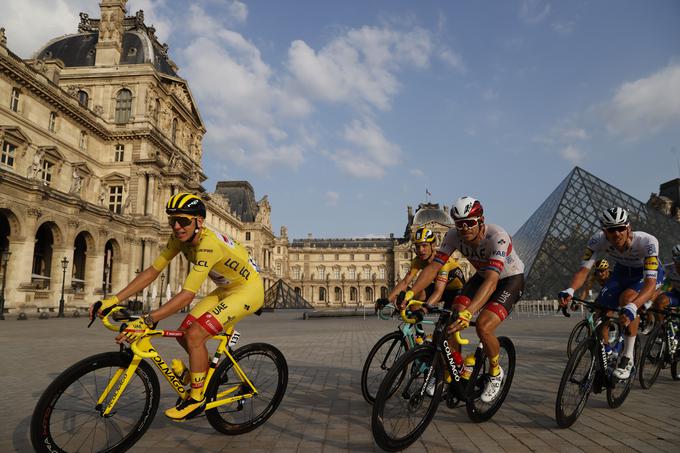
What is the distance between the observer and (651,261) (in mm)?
4840

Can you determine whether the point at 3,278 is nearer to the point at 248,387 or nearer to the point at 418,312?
the point at 248,387

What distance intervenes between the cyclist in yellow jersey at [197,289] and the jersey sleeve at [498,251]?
2163 mm

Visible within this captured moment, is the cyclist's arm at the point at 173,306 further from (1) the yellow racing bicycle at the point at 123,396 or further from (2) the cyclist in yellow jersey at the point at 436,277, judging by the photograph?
(2) the cyclist in yellow jersey at the point at 436,277

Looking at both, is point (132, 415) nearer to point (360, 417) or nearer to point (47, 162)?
point (360, 417)

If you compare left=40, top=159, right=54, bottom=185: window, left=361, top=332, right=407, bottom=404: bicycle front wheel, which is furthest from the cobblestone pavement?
left=40, top=159, right=54, bottom=185: window

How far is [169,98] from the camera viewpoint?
4359 centimetres

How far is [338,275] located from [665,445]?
108 metres

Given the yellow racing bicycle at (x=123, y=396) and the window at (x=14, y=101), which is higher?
the window at (x=14, y=101)

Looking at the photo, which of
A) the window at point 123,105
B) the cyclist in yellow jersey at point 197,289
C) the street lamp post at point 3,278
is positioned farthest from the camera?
the window at point 123,105

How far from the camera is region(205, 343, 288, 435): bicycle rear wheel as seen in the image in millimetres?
3730

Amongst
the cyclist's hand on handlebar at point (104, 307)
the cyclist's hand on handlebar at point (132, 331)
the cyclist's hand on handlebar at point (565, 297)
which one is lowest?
the cyclist's hand on handlebar at point (132, 331)

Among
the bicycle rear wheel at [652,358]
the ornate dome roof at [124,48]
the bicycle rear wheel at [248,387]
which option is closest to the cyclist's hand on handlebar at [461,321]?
the bicycle rear wheel at [248,387]

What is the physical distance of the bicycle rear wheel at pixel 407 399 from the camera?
3158 mm

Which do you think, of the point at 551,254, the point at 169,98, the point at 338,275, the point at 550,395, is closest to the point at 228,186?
the point at 169,98
